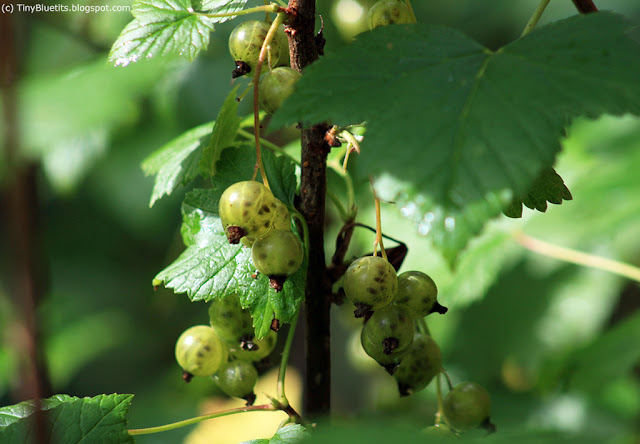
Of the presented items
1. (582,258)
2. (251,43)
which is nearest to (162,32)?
(251,43)

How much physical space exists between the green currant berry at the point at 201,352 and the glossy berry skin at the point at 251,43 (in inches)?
15.8

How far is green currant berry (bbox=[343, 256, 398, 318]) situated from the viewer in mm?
715

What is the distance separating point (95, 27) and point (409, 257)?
5.39 ft

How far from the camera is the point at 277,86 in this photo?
28.6 inches

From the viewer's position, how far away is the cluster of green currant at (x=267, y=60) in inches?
28.6

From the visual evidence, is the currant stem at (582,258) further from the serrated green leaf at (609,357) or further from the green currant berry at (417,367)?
the green currant berry at (417,367)

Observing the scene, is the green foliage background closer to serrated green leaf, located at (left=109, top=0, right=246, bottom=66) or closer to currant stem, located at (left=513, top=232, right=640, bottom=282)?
currant stem, located at (left=513, top=232, right=640, bottom=282)

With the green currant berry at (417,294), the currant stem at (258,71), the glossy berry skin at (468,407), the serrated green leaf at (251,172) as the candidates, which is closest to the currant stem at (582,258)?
the glossy berry skin at (468,407)

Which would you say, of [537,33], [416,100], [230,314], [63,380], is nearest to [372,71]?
[416,100]

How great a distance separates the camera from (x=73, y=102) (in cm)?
203

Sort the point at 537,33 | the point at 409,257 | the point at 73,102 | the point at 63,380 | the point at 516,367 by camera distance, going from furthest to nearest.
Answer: the point at 63,380, the point at 516,367, the point at 73,102, the point at 409,257, the point at 537,33

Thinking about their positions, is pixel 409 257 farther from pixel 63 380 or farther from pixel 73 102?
pixel 63 380

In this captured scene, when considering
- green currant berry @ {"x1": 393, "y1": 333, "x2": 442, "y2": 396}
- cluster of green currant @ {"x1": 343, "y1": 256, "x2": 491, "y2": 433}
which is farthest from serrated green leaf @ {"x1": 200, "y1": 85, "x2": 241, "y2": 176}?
green currant berry @ {"x1": 393, "y1": 333, "x2": 442, "y2": 396}

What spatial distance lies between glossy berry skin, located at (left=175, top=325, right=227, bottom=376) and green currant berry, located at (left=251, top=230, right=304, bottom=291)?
22 centimetres
